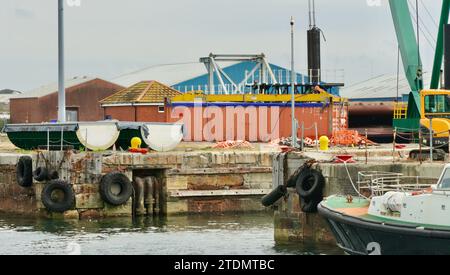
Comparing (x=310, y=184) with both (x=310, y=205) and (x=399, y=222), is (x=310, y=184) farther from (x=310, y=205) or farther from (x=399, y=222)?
(x=399, y=222)

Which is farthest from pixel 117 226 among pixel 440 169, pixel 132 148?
pixel 440 169

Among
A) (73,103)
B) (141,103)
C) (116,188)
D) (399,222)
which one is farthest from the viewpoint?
(73,103)

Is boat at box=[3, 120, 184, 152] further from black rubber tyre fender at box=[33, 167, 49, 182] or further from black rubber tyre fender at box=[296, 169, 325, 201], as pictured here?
black rubber tyre fender at box=[296, 169, 325, 201]

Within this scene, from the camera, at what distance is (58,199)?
3688 centimetres

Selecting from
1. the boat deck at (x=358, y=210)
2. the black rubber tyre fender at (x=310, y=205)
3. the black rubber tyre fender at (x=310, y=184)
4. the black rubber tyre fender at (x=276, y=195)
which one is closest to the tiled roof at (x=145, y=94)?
the black rubber tyre fender at (x=276, y=195)

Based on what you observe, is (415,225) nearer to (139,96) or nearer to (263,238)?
(263,238)

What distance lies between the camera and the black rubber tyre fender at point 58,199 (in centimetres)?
3653

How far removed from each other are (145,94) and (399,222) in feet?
103

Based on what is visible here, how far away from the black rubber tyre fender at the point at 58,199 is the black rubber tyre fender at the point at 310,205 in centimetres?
983

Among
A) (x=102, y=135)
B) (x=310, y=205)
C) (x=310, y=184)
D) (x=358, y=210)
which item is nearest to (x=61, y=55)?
(x=102, y=135)

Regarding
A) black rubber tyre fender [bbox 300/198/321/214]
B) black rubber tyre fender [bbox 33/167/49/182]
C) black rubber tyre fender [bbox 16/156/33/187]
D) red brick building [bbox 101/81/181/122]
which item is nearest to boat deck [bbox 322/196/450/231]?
black rubber tyre fender [bbox 300/198/321/214]

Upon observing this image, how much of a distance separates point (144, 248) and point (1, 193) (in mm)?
11974

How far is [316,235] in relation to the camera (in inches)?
1147

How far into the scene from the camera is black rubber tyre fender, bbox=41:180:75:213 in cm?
3653
